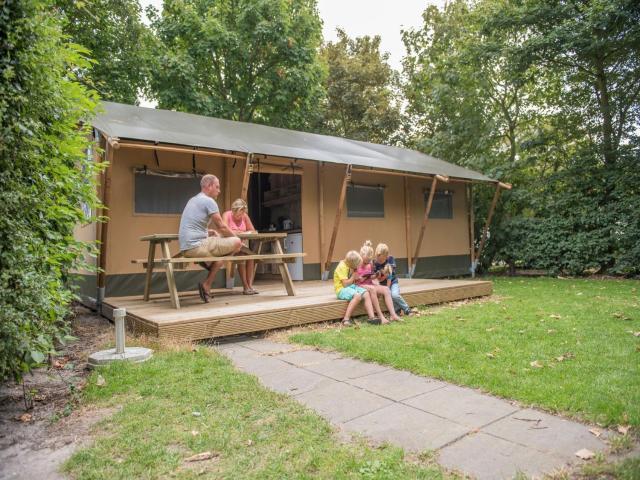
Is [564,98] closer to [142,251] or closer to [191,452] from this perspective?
[142,251]

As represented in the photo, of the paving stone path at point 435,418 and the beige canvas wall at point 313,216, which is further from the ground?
the beige canvas wall at point 313,216

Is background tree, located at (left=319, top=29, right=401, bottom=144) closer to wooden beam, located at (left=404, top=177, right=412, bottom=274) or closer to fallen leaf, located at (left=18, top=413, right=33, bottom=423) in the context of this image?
wooden beam, located at (left=404, top=177, right=412, bottom=274)

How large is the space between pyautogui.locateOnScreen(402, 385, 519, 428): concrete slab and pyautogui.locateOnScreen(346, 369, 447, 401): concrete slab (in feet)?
0.25

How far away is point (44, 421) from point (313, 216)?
21.7 feet

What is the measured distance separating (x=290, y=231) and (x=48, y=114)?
256 inches

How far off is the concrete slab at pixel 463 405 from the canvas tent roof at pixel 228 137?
4673 millimetres

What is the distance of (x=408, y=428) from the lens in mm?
2258

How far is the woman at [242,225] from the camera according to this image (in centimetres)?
612

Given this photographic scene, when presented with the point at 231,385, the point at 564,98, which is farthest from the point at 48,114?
the point at 564,98

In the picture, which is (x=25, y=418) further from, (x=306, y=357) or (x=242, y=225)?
(x=242, y=225)

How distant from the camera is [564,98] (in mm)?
12695

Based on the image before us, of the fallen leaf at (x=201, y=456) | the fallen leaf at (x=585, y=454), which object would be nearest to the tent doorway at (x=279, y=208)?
the fallen leaf at (x=201, y=456)

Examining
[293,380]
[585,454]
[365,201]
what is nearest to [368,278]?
[293,380]

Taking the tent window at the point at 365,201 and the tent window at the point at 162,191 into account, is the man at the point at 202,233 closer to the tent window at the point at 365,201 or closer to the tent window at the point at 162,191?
the tent window at the point at 162,191
